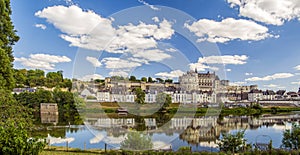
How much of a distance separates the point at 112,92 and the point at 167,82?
1530 mm

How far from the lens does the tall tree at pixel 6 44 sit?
8.93m

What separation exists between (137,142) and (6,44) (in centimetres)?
632

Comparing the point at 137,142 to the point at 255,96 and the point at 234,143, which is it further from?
the point at 255,96

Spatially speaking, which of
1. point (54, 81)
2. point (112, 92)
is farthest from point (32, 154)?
point (54, 81)

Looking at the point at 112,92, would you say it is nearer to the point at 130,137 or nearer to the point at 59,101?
the point at 130,137

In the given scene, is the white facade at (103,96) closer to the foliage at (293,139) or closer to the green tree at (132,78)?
the green tree at (132,78)

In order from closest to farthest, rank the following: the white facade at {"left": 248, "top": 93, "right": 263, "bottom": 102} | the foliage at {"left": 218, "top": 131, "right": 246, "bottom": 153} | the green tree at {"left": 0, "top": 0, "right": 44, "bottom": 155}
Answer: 1. the green tree at {"left": 0, "top": 0, "right": 44, "bottom": 155}
2. the foliage at {"left": 218, "top": 131, "right": 246, "bottom": 153}
3. the white facade at {"left": 248, "top": 93, "right": 263, "bottom": 102}

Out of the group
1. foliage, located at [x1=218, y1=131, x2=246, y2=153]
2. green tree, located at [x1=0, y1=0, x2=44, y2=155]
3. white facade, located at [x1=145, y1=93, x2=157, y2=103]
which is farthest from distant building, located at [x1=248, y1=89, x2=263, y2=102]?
green tree, located at [x1=0, y1=0, x2=44, y2=155]

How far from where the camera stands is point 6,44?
991cm

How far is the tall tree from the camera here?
893 cm

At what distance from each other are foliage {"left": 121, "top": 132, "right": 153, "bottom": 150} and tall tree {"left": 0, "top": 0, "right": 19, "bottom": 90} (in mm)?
4683

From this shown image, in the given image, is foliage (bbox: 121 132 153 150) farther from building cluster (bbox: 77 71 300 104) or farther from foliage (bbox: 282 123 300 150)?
foliage (bbox: 282 123 300 150)

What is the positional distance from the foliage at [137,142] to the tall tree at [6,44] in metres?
4.68

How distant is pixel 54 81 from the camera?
2071 inches
